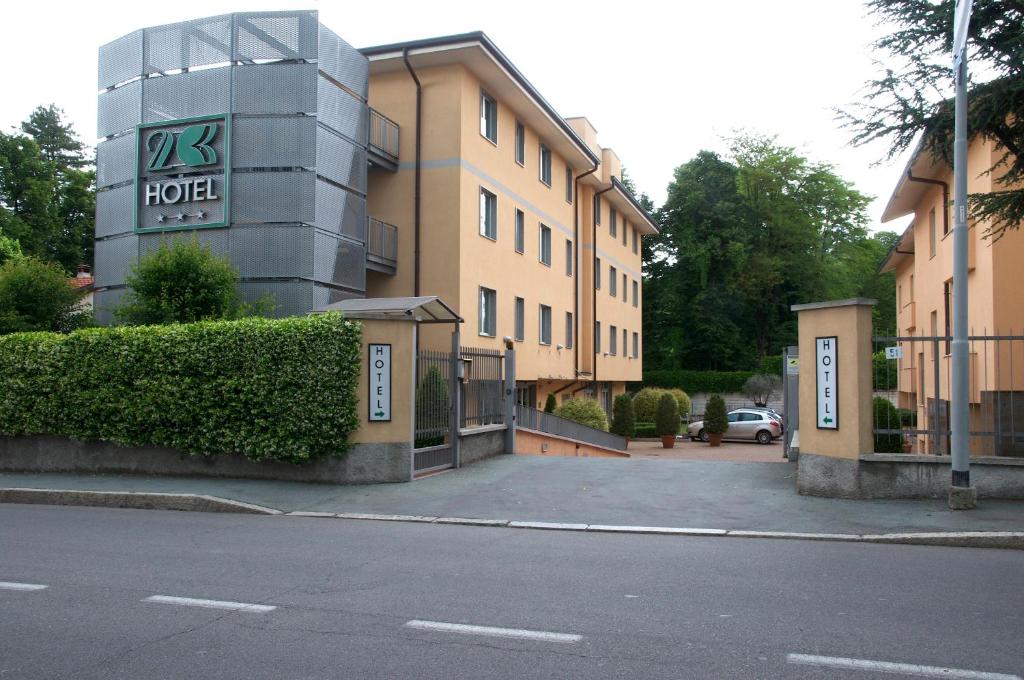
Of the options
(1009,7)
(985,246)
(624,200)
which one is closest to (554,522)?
(1009,7)

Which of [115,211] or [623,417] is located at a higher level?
[115,211]

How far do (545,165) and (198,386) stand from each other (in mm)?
20160

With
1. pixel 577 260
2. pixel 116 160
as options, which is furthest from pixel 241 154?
pixel 577 260

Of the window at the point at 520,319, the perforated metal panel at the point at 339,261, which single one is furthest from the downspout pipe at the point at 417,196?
the window at the point at 520,319

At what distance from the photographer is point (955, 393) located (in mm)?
9828

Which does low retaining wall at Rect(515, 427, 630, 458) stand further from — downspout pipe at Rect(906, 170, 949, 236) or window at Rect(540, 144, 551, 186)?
downspout pipe at Rect(906, 170, 949, 236)

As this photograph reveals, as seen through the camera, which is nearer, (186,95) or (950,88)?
(950,88)

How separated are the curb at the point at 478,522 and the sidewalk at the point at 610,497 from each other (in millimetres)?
207

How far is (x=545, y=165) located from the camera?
3102cm

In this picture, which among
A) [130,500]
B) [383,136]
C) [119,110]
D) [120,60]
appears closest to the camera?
[130,500]

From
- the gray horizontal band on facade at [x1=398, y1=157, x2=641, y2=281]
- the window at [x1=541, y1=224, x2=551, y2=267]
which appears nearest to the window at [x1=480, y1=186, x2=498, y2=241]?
the gray horizontal band on facade at [x1=398, y1=157, x2=641, y2=281]

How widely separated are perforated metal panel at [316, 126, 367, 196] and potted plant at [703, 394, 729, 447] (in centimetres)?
2262

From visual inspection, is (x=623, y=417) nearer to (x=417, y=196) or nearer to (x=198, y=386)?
(x=417, y=196)

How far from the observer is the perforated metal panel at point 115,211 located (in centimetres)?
1972
